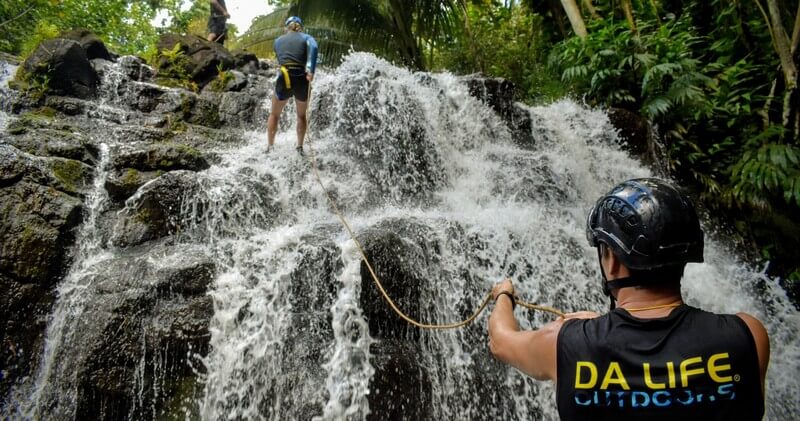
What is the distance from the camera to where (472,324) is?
14.3 ft

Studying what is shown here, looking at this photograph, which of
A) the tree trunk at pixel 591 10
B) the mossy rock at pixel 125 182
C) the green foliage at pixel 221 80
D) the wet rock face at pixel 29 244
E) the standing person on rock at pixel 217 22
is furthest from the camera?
the standing person on rock at pixel 217 22

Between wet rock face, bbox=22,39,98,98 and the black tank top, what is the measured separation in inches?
356

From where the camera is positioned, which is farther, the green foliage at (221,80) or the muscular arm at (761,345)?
the green foliage at (221,80)

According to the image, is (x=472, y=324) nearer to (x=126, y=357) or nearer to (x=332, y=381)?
(x=332, y=381)

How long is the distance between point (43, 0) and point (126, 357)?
1178 cm

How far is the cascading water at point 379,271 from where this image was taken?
367 centimetres

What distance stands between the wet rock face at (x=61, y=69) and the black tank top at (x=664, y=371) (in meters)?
9.05

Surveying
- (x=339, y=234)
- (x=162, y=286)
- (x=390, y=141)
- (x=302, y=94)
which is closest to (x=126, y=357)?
(x=162, y=286)

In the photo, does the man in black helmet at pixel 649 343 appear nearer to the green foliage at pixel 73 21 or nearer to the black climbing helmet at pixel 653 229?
the black climbing helmet at pixel 653 229

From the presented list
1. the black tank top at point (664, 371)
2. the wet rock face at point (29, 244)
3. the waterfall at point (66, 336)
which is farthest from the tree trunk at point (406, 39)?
the black tank top at point (664, 371)

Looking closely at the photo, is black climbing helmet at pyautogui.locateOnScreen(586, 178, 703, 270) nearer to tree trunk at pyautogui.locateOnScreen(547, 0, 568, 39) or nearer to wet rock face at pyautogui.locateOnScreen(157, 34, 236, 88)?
wet rock face at pyautogui.locateOnScreen(157, 34, 236, 88)

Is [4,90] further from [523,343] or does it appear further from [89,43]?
[523,343]

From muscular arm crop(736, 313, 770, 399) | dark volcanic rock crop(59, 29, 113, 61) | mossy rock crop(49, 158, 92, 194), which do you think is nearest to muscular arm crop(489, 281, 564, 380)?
muscular arm crop(736, 313, 770, 399)

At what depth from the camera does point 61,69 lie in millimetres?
7598
